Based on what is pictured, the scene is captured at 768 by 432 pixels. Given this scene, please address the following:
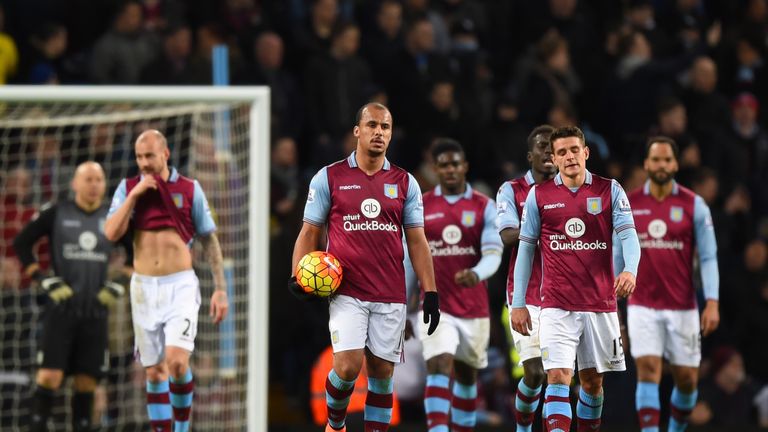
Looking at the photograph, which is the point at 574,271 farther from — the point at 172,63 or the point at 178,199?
the point at 172,63

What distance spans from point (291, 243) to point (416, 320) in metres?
2.34

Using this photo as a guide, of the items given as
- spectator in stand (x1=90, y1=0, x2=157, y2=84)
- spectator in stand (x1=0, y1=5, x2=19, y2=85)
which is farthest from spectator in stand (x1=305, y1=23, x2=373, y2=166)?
spectator in stand (x1=0, y1=5, x2=19, y2=85)

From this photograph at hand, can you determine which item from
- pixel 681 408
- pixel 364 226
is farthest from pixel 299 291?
pixel 681 408

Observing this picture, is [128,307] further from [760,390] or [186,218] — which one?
[760,390]

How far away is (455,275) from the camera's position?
418 inches

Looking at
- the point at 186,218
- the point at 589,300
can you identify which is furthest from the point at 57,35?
the point at 589,300

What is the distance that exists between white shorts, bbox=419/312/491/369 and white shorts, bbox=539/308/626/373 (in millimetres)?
1917

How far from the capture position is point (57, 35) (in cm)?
1428

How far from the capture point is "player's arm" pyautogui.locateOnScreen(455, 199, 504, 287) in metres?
10.2

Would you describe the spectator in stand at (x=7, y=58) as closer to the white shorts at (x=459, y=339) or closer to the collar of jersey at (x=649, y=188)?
the white shorts at (x=459, y=339)

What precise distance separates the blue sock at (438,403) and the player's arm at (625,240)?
7.31ft

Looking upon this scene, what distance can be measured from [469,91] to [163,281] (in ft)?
20.9

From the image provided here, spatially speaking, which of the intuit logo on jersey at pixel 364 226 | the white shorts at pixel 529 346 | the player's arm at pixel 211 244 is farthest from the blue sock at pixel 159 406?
the white shorts at pixel 529 346

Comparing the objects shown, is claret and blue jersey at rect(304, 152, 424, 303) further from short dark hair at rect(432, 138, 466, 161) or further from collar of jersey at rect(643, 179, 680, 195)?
collar of jersey at rect(643, 179, 680, 195)
